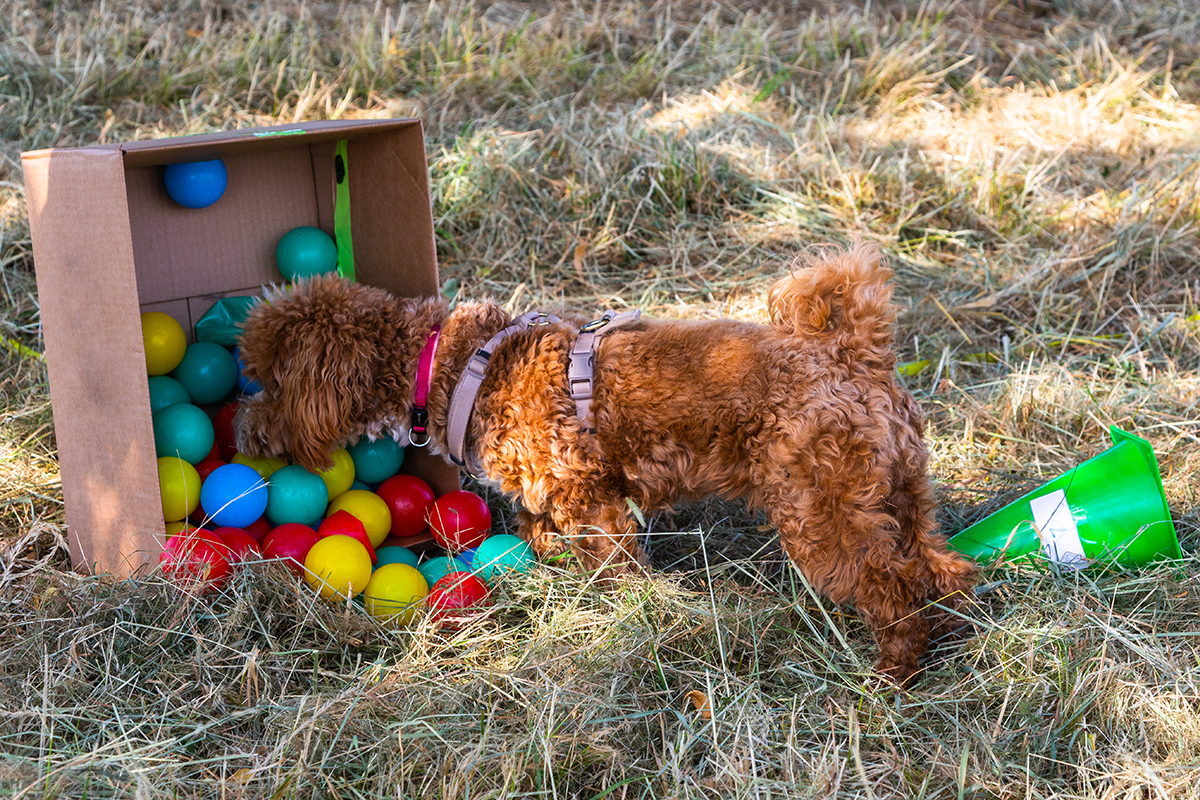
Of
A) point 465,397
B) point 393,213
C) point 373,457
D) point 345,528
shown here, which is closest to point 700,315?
point 393,213

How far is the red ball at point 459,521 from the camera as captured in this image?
331cm

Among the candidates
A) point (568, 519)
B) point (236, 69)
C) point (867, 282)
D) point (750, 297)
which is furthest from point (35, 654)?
point (236, 69)

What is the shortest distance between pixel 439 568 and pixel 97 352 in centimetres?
127

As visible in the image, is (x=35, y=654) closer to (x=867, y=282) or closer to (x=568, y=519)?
(x=568, y=519)

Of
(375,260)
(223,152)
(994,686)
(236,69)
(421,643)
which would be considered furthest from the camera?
(236,69)

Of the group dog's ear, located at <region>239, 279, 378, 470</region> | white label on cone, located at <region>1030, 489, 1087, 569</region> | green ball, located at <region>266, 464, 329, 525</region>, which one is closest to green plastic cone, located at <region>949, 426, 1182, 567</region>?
white label on cone, located at <region>1030, 489, 1087, 569</region>

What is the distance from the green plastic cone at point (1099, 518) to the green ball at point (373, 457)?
214cm

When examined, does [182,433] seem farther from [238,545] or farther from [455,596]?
[455,596]

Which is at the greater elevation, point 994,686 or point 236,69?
point 236,69

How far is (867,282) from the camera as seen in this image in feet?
8.89

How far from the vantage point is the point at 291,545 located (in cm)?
303

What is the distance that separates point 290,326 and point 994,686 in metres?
2.42

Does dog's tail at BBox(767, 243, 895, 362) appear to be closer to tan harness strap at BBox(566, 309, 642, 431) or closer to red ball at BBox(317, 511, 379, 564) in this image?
tan harness strap at BBox(566, 309, 642, 431)

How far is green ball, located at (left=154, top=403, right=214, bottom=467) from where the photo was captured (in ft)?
10.4
